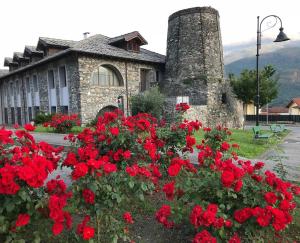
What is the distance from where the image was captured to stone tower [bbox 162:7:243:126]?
2064 centimetres

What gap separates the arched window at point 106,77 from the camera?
18922 millimetres

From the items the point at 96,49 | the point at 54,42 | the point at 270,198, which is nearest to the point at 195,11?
the point at 96,49

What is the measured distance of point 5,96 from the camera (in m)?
31.1

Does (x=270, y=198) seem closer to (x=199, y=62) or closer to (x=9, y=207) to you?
(x=9, y=207)

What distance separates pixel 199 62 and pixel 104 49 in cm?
773

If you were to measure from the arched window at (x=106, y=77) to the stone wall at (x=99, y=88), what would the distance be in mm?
339

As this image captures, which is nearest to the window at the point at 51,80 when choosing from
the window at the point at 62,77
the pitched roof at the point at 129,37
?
the window at the point at 62,77

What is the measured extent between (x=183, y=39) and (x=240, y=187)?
2027 centimetres

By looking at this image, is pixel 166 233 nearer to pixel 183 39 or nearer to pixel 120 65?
pixel 120 65

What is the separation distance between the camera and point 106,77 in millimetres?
19609

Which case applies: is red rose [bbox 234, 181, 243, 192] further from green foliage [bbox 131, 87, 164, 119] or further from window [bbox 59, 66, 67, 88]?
window [bbox 59, 66, 67, 88]

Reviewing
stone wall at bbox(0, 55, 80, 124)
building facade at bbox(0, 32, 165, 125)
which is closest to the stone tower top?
building facade at bbox(0, 32, 165, 125)

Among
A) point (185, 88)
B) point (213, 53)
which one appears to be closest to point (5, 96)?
point (185, 88)

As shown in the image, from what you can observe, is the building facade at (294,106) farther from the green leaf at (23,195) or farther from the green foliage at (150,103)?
the green leaf at (23,195)
